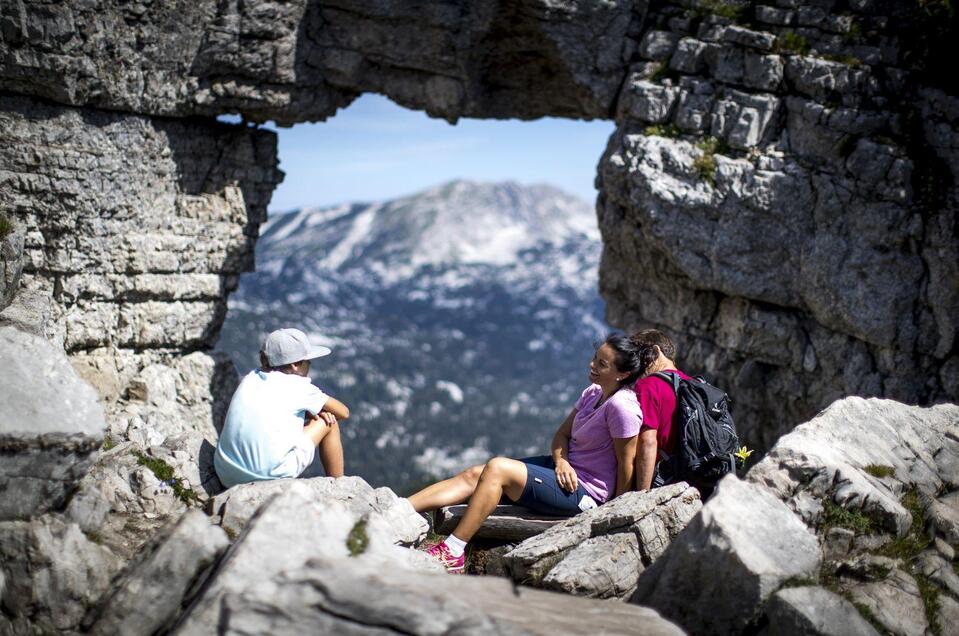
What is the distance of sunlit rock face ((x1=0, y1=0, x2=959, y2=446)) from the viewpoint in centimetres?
1681

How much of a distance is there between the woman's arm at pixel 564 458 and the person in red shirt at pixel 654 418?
0.89m

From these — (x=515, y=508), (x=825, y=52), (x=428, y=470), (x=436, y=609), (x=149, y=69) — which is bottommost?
(x=428, y=470)

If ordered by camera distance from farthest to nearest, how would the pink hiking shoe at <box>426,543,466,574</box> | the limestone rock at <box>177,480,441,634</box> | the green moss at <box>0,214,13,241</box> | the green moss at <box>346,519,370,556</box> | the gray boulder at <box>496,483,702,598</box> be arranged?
the green moss at <box>0,214,13,241</box> < the pink hiking shoe at <box>426,543,466,574</box> < the gray boulder at <box>496,483,702,598</box> < the green moss at <box>346,519,370,556</box> < the limestone rock at <box>177,480,441,634</box>

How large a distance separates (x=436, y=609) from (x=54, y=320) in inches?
537

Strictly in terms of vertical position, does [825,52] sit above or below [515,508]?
above

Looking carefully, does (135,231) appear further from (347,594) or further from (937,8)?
(937,8)

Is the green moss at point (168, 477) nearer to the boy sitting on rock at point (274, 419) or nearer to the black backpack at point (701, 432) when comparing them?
the boy sitting on rock at point (274, 419)

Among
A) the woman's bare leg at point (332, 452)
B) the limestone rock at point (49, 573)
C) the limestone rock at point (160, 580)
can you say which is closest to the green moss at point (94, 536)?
the limestone rock at point (49, 573)

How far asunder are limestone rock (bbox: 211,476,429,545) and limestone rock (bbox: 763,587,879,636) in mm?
4403

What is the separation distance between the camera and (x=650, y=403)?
1034 cm

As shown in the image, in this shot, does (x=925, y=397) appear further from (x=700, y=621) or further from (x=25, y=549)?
(x=25, y=549)

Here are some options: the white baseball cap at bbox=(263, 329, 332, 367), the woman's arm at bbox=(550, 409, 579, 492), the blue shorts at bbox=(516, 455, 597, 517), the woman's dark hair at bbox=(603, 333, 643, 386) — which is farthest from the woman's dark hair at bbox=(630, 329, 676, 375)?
the white baseball cap at bbox=(263, 329, 332, 367)

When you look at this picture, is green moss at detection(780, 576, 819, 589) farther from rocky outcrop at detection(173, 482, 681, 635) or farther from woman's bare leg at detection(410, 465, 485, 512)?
woman's bare leg at detection(410, 465, 485, 512)

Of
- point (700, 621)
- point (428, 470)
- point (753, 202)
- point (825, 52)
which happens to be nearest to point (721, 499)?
point (700, 621)
